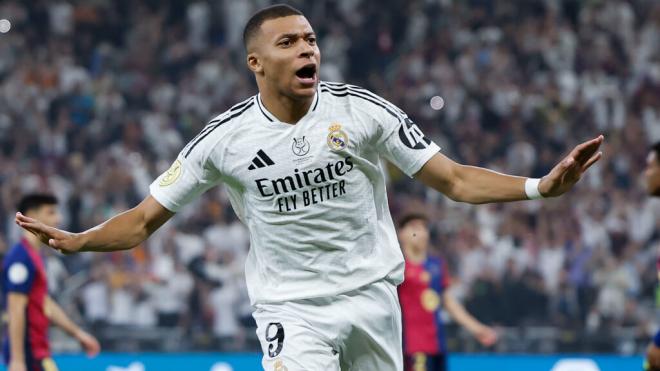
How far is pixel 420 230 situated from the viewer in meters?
9.35

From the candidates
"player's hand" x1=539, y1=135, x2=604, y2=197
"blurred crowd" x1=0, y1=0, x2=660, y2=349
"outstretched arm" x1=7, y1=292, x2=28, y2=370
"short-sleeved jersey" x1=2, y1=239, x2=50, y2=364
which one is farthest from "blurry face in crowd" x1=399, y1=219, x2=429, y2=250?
"player's hand" x1=539, y1=135, x2=604, y2=197

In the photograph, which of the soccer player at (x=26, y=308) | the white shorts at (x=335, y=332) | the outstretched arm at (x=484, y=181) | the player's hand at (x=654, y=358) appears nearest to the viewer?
the outstretched arm at (x=484, y=181)

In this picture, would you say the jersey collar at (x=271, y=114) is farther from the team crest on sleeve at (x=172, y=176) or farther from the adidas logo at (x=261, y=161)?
the team crest on sleeve at (x=172, y=176)

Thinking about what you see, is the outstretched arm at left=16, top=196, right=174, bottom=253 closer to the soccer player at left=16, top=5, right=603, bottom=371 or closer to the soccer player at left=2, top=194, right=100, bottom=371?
the soccer player at left=16, top=5, right=603, bottom=371

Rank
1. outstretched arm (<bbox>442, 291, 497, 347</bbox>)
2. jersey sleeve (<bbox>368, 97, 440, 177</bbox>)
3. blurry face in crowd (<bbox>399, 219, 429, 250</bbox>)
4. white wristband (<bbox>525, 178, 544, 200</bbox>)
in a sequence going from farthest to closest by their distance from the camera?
outstretched arm (<bbox>442, 291, 497, 347</bbox>)
blurry face in crowd (<bbox>399, 219, 429, 250</bbox>)
jersey sleeve (<bbox>368, 97, 440, 177</bbox>)
white wristband (<bbox>525, 178, 544, 200</bbox>)

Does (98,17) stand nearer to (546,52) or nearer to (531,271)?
(546,52)

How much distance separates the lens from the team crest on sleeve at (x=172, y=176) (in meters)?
5.07

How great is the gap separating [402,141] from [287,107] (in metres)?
0.50

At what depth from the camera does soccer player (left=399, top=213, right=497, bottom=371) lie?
938cm

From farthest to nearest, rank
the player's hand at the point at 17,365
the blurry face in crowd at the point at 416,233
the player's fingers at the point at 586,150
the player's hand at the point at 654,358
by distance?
the blurry face in crowd at the point at 416,233, the player's hand at the point at 17,365, the player's hand at the point at 654,358, the player's fingers at the point at 586,150

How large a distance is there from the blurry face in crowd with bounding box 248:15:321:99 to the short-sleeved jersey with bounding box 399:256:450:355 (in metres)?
4.65

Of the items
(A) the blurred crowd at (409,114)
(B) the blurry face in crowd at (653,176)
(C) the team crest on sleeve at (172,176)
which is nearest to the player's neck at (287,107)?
(C) the team crest on sleeve at (172,176)

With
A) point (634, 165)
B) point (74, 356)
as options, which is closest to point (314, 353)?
point (74, 356)

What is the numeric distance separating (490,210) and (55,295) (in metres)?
5.37
